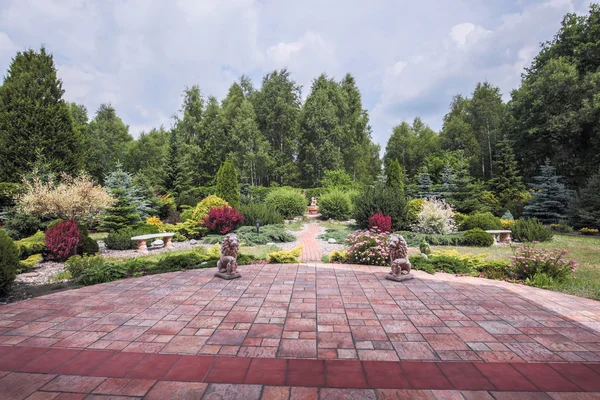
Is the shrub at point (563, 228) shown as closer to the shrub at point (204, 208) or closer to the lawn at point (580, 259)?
the lawn at point (580, 259)

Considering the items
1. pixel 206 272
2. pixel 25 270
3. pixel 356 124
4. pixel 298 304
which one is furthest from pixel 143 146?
pixel 298 304

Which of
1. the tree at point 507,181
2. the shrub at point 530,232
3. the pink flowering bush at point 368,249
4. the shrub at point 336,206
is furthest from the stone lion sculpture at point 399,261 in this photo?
the tree at point 507,181

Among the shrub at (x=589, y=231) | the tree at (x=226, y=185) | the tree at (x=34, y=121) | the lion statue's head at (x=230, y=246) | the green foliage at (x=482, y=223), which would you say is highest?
the tree at (x=34, y=121)

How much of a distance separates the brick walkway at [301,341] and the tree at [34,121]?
48.8ft

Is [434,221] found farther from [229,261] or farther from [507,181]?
[507,181]

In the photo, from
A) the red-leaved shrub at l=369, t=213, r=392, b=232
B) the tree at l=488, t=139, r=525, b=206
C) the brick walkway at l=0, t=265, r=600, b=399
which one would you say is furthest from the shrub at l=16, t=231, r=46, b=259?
the tree at l=488, t=139, r=525, b=206

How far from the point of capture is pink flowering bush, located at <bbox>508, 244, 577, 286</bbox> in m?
5.13

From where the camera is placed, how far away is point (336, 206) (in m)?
15.6

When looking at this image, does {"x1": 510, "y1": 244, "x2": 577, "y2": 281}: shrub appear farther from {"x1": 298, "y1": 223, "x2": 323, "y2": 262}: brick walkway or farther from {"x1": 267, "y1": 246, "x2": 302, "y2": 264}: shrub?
{"x1": 267, "y1": 246, "x2": 302, "y2": 264}: shrub

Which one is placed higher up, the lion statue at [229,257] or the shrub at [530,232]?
the lion statue at [229,257]

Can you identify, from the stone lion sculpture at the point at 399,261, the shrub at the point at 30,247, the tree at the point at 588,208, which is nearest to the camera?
the stone lion sculpture at the point at 399,261

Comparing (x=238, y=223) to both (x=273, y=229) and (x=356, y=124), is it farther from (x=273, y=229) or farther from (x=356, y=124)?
(x=356, y=124)

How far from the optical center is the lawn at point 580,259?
4.64m

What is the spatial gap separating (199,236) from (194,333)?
28.0ft
